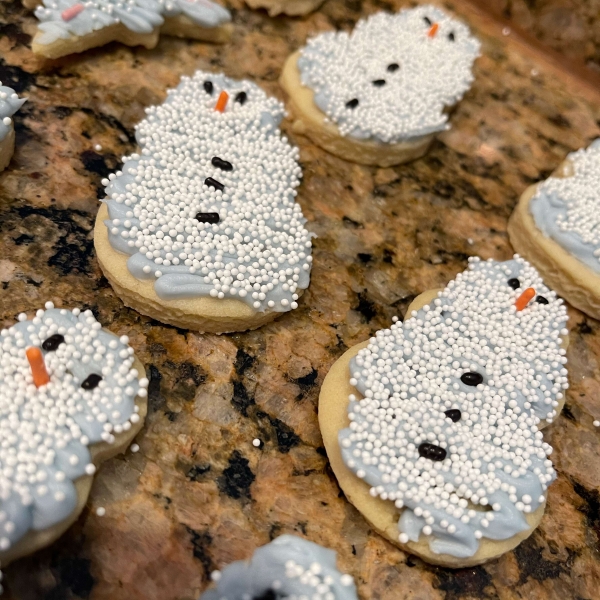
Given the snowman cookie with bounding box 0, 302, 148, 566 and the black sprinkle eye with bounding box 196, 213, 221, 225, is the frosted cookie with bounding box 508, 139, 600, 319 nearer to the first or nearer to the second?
the black sprinkle eye with bounding box 196, 213, 221, 225

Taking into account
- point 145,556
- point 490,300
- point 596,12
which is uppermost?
point 596,12

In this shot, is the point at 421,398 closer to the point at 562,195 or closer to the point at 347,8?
the point at 562,195

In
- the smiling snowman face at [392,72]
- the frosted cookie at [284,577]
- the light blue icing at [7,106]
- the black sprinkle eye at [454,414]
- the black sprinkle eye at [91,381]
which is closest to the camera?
the frosted cookie at [284,577]

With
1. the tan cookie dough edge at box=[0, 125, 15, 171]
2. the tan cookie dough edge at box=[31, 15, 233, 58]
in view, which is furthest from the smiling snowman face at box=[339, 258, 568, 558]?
the tan cookie dough edge at box=[31, 15, 233, 58]

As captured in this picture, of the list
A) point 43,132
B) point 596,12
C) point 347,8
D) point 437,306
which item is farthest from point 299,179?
point 596,12

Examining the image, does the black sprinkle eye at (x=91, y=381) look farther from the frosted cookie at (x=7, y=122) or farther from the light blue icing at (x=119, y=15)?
the light blue icing at (x=119, y=15)

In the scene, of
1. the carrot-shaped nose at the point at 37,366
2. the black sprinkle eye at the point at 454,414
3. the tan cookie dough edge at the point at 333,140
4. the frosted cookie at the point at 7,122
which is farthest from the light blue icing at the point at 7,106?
the black sprinkle eye at the point at 454,414
